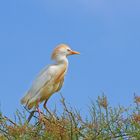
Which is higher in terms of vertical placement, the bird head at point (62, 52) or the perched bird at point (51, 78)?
the bird head at point (62, 52)

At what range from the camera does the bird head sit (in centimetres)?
1004

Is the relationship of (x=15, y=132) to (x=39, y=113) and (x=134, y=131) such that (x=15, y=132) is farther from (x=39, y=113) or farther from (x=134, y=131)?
(x=39, y=113)

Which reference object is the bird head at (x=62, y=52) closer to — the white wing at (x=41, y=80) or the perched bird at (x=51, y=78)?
the perched bird at (x=51, y=78)

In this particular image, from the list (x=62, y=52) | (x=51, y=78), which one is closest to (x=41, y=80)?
(x=51, y=78)

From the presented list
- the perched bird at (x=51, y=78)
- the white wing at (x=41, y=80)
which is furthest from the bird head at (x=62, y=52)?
the white wing at (x=41, y=80)

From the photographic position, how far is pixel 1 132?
6695 millimetres

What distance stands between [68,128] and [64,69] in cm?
356

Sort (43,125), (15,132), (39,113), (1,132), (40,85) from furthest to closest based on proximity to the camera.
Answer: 1. (40,85)
2. (39,113)
3. (43,125)
4. (1,132)
5. (15,132)

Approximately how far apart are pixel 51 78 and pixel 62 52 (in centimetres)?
48

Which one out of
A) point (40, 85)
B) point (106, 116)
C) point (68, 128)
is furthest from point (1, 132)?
point (40, 85)

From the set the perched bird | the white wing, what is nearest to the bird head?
the perched bird

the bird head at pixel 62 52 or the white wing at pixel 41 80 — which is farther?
the bird head at pixel 62 52

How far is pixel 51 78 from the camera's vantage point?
999cm

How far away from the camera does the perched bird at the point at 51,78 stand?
982 centimetres
